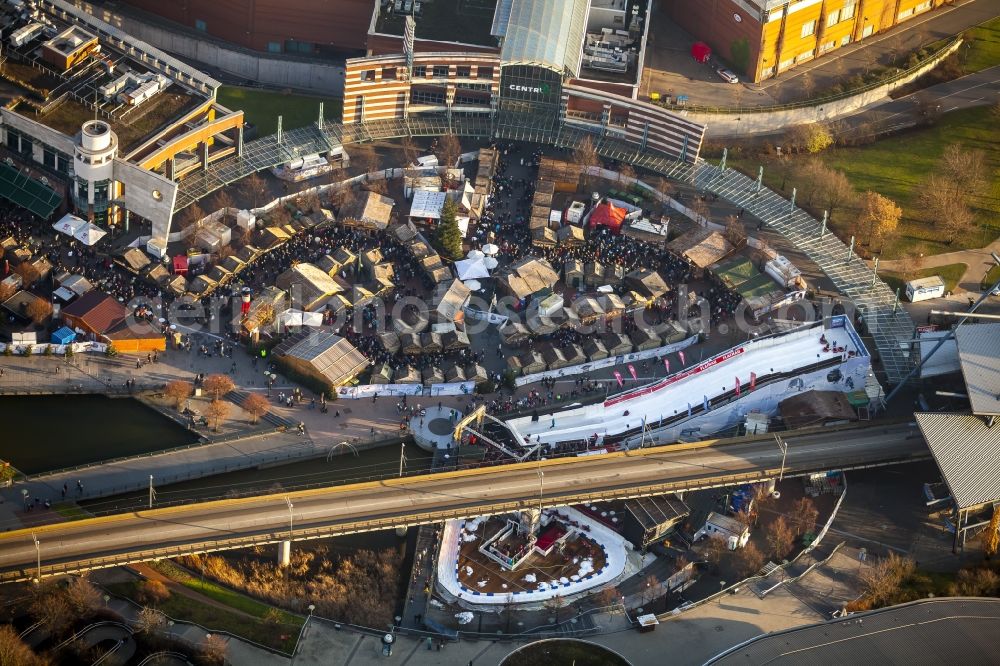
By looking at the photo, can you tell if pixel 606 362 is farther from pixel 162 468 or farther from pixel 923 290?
pixel 162 468

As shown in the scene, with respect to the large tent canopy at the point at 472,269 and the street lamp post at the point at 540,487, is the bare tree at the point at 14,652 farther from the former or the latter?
the large tent canopy at the point at 472,269

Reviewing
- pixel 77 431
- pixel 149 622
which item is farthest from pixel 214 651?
pixel 77 431

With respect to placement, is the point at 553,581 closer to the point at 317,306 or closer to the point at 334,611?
the point at 334,611

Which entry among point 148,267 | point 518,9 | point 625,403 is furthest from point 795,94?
point 148,267

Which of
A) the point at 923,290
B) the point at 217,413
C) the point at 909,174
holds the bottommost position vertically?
the point at 217,413

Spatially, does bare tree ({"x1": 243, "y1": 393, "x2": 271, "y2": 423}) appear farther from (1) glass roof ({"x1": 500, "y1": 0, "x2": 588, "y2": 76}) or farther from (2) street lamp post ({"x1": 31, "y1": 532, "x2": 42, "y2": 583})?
(1) glass roof ({"x1": 500, "y1": 0, "x2": 588, "y2": 76})
